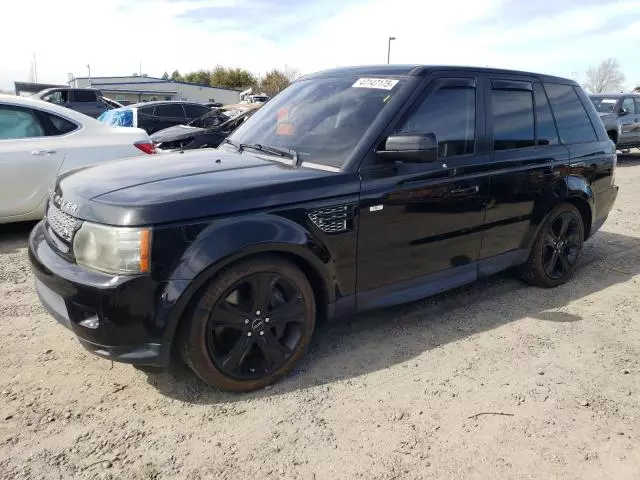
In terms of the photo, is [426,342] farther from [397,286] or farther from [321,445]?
[321,445]

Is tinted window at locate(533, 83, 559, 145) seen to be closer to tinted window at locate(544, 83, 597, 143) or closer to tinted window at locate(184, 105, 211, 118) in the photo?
tinted window at locate(544, 83, 597, 143)

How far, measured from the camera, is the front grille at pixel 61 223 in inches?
106

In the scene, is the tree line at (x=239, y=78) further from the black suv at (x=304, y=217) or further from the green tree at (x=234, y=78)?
the black suv at (x=304, y=217)

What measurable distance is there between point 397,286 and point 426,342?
0.47 m

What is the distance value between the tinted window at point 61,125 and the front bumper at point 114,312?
3566 millimetres

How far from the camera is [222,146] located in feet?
12.8

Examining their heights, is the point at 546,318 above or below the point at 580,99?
below

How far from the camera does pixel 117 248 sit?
2469 millimetres

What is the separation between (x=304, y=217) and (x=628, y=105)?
568 inches

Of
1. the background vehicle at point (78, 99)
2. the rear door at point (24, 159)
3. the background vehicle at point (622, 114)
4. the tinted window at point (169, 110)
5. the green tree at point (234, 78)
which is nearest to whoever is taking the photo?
the rear door at point (24, 159)

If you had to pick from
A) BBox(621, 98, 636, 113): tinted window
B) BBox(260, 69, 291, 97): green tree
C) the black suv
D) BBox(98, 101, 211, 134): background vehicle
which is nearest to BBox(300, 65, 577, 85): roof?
the black suv

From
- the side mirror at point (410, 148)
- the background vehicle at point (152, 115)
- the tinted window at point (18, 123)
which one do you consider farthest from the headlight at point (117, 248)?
the background vehicle at point (152, 115)

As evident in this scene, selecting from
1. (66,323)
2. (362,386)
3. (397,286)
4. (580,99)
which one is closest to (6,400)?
(66,323)

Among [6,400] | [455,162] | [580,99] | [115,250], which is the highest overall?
[580,99]
